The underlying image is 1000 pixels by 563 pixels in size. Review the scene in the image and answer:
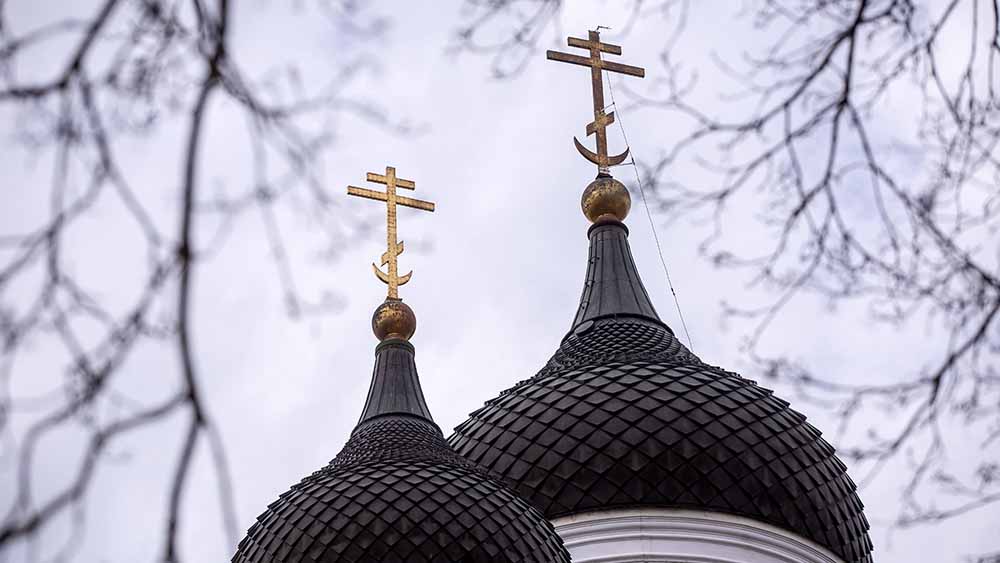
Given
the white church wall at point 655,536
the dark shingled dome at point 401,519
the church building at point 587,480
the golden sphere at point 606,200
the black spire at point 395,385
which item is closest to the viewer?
the dark shingled dome at point 401,519

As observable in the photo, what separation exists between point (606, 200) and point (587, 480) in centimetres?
384

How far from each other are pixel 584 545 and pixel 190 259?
31.6ft

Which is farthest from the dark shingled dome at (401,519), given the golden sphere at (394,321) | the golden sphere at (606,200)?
the golden sphere at (606,200)

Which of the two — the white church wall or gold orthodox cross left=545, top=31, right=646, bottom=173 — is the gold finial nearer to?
gold orthodox cross left=545, top=31, right=646, bottom=173

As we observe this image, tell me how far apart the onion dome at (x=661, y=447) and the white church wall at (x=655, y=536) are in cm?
9

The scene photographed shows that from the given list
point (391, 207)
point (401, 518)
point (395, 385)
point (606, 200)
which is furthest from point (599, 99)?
point (401, 518)

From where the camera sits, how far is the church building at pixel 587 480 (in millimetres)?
11945

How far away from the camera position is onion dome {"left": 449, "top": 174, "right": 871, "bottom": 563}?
1329 centimetres

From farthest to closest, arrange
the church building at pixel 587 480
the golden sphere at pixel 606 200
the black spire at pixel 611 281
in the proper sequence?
1. the golden sphere at pixel 606 200
2. the black spire at pixel 611 281
3. the church building at pixel 587 480

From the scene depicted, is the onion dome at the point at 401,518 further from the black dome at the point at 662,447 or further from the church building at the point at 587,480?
the black dome at the point at 662,447

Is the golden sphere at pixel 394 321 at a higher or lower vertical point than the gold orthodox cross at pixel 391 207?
lower

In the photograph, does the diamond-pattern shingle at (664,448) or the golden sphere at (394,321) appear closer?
the diamond-pattern shingle at (664,448)

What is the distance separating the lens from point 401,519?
11.8 metres

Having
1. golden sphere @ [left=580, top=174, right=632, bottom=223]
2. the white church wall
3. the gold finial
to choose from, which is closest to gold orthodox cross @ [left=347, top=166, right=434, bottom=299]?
the gold finial
